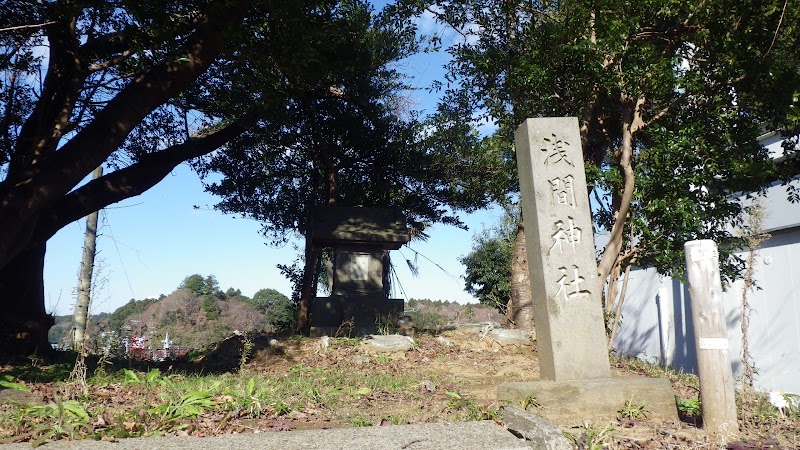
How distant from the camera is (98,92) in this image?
9.16 m

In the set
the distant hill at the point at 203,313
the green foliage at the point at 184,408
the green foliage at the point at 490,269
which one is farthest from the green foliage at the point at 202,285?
the green foliage at the point at 184,408

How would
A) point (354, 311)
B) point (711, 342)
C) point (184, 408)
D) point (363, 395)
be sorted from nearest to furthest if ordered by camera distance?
point (184, 408)
point (711, 342)
point (363, 395)
point (354, 311)

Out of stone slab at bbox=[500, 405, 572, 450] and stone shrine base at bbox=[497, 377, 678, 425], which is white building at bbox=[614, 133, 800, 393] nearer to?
stone shrine base at bbox=[497, 377, 678, 425]

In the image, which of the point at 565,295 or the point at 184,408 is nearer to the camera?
the point at 184,408

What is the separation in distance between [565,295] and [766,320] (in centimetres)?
767

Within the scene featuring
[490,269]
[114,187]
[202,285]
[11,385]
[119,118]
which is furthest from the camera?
[202,285]

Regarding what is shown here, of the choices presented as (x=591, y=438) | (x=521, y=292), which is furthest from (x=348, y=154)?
(x=591, y=438)

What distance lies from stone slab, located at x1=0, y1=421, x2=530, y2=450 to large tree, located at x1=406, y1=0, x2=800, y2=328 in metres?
5.02

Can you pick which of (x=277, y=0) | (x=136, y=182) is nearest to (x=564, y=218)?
(x=277, y=0)

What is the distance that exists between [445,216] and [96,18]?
855 centimetres

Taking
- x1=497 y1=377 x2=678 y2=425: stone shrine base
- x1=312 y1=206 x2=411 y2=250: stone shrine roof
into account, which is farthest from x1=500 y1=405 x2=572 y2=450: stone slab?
x1=312 y1=206 x2=411 y2=250: stone shrine roof

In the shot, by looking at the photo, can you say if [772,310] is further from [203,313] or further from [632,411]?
[203,313]

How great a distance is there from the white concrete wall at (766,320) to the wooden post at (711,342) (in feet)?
19.5

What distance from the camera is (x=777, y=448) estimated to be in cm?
386
